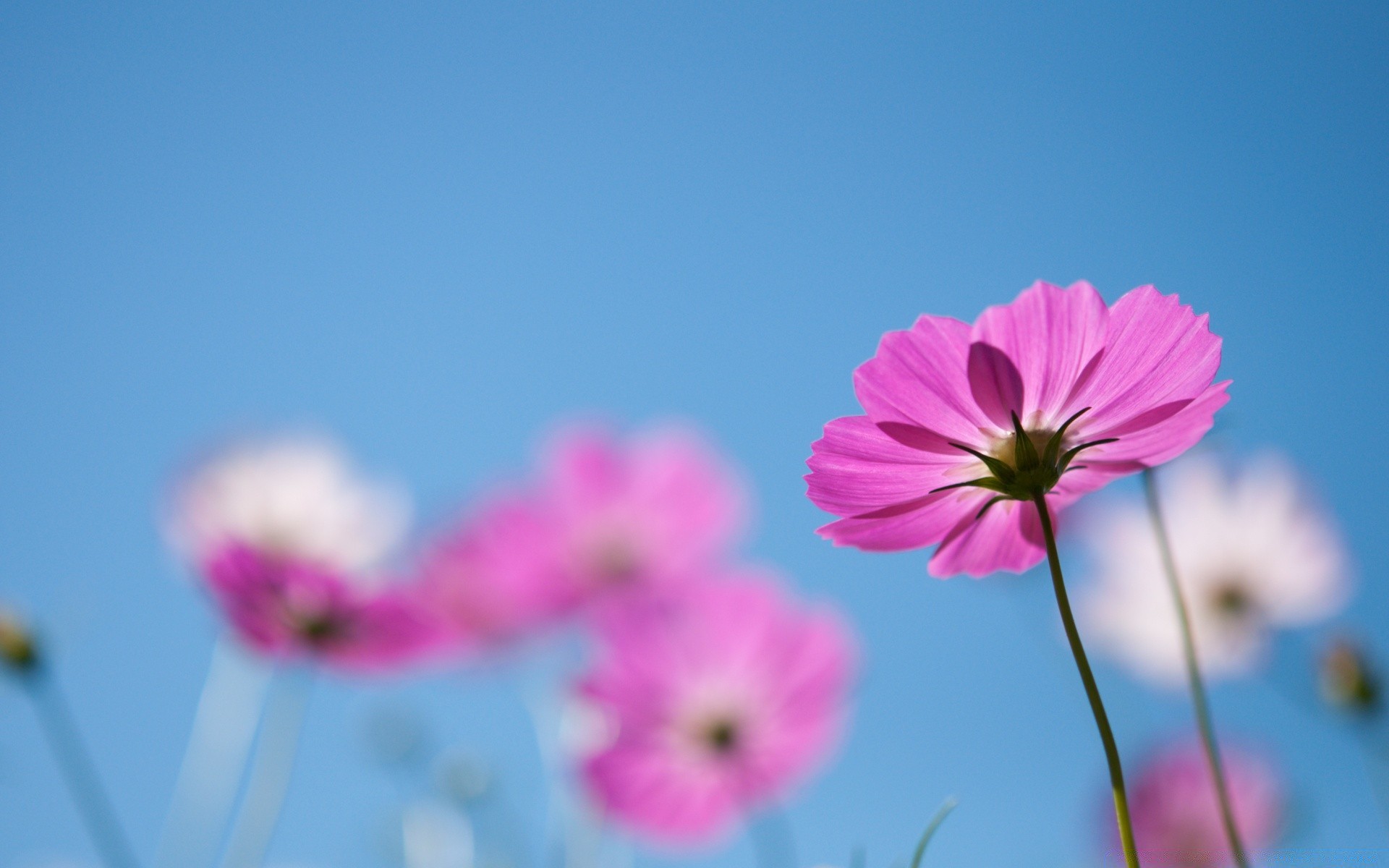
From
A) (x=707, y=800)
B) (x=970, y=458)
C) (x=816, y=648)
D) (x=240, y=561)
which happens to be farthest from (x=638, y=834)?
(x=970, y=458)

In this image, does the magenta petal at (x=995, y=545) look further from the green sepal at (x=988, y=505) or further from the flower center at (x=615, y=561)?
the flower center at (x=615, y=561)

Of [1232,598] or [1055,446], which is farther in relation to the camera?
[1232,598]

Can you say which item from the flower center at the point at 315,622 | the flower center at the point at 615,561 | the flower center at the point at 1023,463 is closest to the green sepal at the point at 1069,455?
the flower center at the point at 1023,463

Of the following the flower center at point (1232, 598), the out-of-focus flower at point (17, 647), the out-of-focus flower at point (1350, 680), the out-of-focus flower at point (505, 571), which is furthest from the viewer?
the flower center at point (1232, 598)

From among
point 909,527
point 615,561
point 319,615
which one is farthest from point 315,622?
point 909,527

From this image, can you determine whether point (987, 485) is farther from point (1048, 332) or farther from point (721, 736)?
point (721, 736)

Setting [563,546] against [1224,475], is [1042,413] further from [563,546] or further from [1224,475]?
[1224,475]

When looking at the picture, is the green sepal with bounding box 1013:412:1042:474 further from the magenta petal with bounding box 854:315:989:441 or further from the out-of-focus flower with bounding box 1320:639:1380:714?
the out-of-focus flower with bounding box 1320:639:1380:714

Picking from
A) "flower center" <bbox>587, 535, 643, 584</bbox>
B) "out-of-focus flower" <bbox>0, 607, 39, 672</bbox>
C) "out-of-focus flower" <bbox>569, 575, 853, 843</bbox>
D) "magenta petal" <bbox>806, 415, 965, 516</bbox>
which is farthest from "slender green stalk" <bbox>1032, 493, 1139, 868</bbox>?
"flower center" <bbox>587, 535, 643, 584</bbox>
